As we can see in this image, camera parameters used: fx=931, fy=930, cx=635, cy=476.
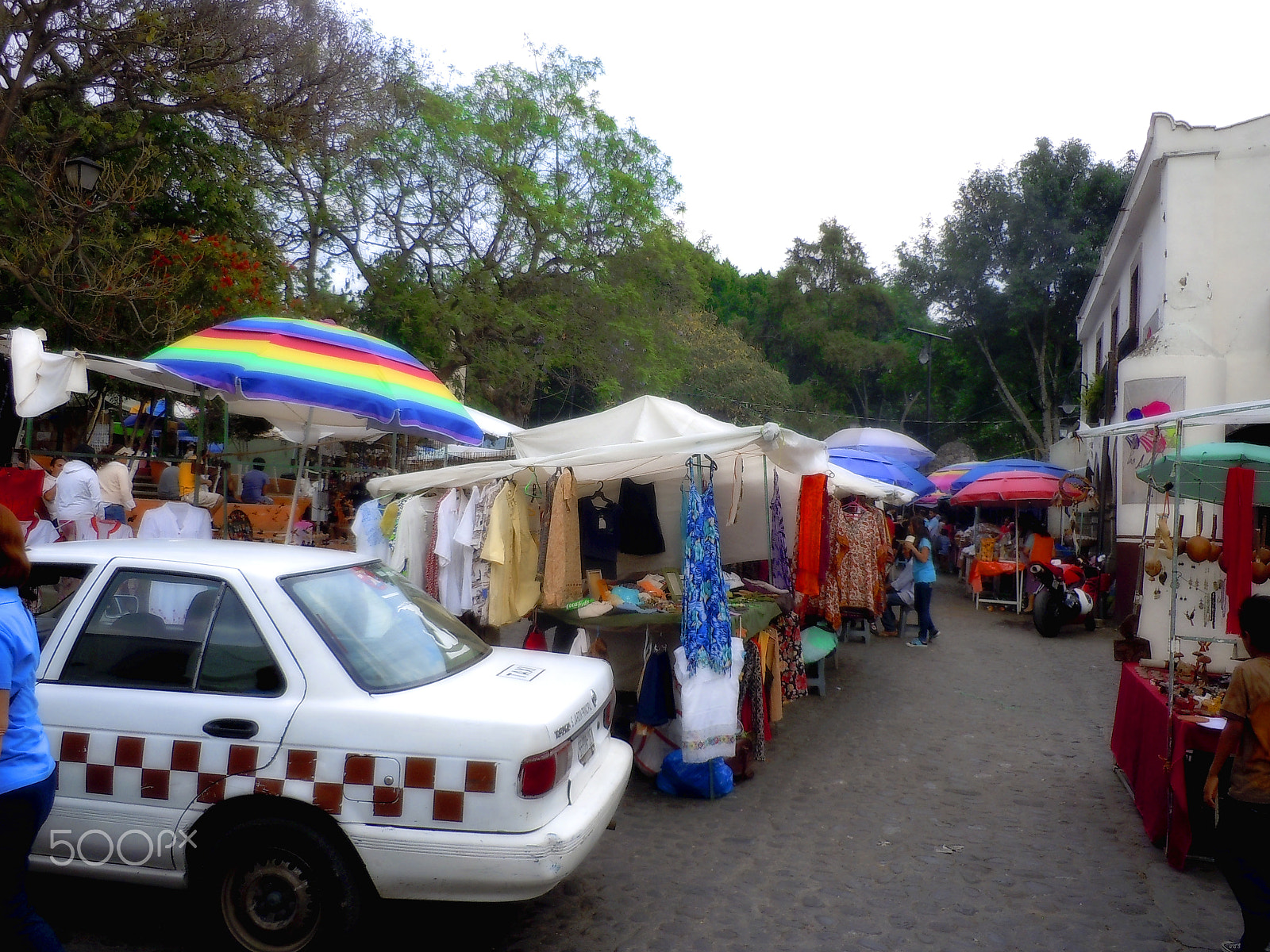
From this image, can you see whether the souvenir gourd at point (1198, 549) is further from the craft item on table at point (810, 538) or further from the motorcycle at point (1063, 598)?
the motorcycle at point (1063, 598)

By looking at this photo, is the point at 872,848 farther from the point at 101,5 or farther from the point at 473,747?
the point at 101,5

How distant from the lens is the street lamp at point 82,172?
9.48 metres

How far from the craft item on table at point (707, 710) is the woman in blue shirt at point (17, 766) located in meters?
3.79

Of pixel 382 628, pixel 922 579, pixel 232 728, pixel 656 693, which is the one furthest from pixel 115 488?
pixel 922 579

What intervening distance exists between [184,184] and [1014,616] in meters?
15.0

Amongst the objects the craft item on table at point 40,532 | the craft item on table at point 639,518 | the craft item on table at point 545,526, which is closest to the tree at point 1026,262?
the craft item on table at point 639,518

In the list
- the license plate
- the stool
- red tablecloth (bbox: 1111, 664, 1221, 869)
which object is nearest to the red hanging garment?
red tablecloth (bbox: 1111, 664, 1221, 869)

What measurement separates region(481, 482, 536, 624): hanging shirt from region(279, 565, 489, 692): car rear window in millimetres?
2065

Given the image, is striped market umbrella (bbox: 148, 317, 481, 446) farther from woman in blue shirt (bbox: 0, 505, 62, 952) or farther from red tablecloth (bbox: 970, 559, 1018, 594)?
red tablecloth (bbox: 970, 559, 1018, 594)

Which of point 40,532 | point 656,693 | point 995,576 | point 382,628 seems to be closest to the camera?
point 382,628

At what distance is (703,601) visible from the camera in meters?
6.24

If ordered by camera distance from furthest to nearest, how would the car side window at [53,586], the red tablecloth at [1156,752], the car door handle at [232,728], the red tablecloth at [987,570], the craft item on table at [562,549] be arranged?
the red tablecloth at [987,570], the craft item on table at [562,549], the red tablecloth at [1156,752], the car side window at [53,586], the car door handle at [232,728]

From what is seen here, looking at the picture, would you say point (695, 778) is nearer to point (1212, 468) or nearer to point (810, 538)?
point (810, 538)

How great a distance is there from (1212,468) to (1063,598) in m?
8.10
